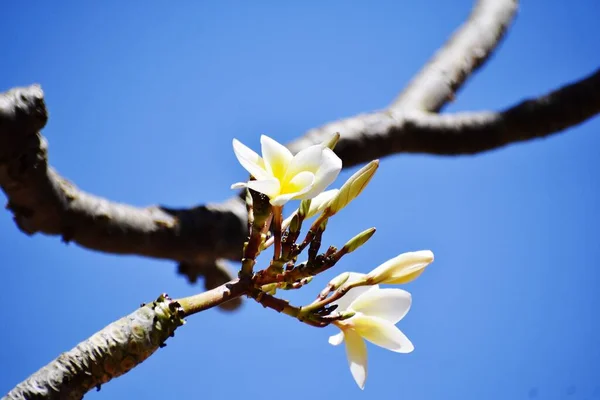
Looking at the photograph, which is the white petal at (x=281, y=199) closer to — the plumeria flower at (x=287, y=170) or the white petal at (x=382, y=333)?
the plumeria flower at (x=287, y=170)

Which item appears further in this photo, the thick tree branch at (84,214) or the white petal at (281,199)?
the thick tree branch at (84,214)

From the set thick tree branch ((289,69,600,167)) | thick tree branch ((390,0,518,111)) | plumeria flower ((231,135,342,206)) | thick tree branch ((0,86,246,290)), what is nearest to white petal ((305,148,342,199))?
plumeria flower ((231,135,342,206))

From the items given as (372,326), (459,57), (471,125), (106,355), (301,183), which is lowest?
(106,355)

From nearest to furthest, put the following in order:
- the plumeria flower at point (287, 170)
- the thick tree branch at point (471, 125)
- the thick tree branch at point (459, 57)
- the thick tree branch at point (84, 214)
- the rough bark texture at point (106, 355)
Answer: the rough bark texture at point (106, 355)
the plumeria flower at point (287, 170)
the thick tree branch at point (84, 214)
the thick tree branch at point (471, 125)
the thick tree branch at point (459, 57)

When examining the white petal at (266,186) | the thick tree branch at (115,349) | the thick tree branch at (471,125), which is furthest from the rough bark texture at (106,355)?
the thick tree branch at (471,125)

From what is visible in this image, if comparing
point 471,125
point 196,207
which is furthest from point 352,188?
point 471,125

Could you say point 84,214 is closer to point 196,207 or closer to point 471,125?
point 196,207

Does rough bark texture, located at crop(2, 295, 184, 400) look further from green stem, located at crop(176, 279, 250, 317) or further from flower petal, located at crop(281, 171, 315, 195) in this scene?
flower petal, located at crop(281, 171, 315, 195)
